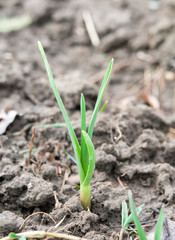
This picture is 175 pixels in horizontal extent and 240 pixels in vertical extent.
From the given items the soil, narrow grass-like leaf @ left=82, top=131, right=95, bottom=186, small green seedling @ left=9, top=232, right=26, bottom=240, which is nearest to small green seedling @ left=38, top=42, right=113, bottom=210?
narrow grass-like leaf @ left=82, top=131, right=95, bottom=186

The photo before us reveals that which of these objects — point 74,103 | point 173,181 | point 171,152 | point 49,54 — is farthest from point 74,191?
point 49,54

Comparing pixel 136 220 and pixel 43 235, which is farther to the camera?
pixel 43 235

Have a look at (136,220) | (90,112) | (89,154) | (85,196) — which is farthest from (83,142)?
(90,112)

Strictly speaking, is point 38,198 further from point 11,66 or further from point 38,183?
point 11,66

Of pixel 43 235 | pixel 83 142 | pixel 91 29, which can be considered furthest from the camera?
pixel 91 29

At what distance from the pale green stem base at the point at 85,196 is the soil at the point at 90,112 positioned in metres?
0.03

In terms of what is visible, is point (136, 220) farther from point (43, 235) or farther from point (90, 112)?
point (90, 112)

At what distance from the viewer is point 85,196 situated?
4.92ft

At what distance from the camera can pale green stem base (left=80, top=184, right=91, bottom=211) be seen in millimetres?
1482

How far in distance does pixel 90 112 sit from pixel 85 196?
2.66 feet

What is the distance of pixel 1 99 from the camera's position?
2.54 metres

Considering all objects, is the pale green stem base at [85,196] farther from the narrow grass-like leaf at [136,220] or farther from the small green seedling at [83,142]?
the narrow grass-like leaf at [136,220]

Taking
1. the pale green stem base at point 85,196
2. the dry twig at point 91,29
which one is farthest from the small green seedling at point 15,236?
the dry twig at point 91,29

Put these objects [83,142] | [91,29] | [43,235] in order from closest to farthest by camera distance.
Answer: [43,235], [83,142], [91,29]
